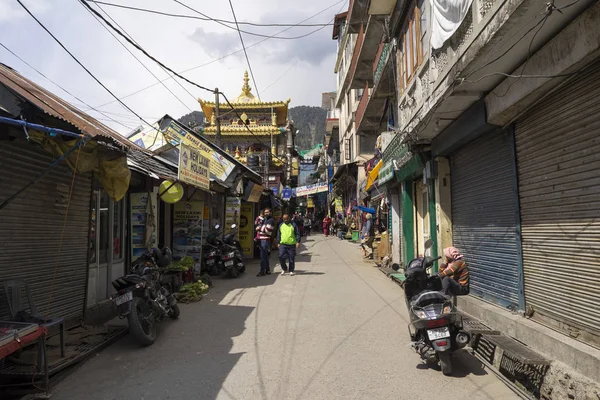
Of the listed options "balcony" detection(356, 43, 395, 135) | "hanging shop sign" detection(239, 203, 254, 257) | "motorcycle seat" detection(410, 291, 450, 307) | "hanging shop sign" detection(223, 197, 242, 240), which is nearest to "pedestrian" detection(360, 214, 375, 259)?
"hanging shop sign" detection(239, 203, 254, 257)

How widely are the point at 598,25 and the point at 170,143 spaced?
9.26 meters

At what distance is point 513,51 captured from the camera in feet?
15.1

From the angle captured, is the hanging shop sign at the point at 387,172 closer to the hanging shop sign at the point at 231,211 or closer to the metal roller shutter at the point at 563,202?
the hanging shop sign at the point at 231,211

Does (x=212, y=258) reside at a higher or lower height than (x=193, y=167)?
lower

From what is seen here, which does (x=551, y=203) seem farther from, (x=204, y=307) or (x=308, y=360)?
(x=204, y=307)

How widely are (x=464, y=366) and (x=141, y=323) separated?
4.11m

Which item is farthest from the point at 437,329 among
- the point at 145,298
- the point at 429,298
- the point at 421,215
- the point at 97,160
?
the point at 421,215

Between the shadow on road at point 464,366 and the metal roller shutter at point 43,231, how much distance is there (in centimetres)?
483

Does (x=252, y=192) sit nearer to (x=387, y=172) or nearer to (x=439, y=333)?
(x=387, y=172)

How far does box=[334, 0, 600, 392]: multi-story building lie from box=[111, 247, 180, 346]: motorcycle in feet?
15.7

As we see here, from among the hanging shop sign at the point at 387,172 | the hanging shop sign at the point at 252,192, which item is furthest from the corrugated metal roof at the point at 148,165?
the hanging shop sign at the point at 387,172

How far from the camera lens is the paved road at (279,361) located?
3.93 m

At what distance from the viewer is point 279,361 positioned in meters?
4.79

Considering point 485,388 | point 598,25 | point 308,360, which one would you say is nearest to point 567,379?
point 485,388
